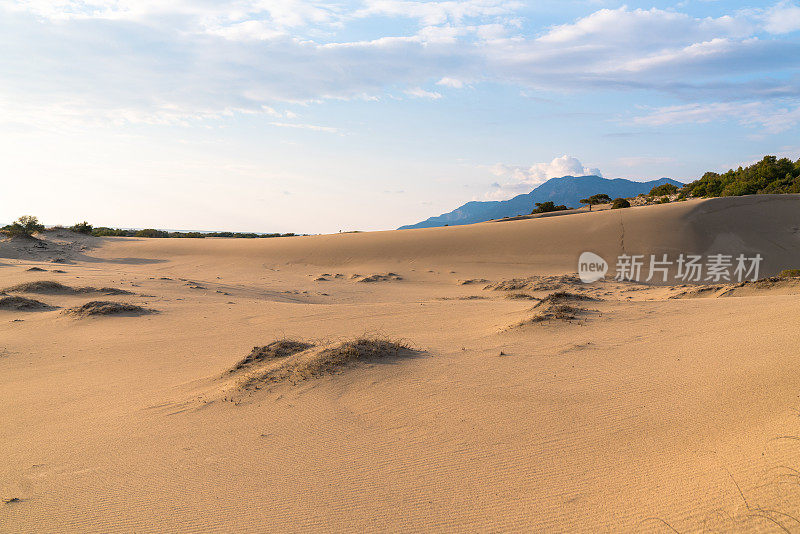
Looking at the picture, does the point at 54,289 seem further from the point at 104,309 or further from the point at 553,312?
the point at 553,312

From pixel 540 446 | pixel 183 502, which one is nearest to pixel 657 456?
pixel 540 446

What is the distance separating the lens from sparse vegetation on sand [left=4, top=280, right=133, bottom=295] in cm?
1134

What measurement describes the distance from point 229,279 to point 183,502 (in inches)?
636

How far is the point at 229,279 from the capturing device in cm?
1822

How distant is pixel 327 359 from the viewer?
5.36 m

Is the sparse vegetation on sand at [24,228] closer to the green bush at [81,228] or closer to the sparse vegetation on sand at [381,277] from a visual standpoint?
A: the green bush at [81,228]

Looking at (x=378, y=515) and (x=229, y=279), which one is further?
(x=229, y=279)

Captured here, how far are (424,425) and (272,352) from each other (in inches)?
111

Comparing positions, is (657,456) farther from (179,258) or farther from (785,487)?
(179,258)

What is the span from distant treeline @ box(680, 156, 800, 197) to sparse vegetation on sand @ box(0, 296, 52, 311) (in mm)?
40129

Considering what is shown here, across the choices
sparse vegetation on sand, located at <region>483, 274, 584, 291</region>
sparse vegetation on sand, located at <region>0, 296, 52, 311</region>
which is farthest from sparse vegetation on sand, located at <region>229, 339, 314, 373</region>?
sparse vegetation on sand, located at <region>483, 274, 584, 291</region>

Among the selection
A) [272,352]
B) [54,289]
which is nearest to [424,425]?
[272,352]

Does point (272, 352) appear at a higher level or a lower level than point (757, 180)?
lower

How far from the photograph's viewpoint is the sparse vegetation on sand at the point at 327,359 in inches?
201
